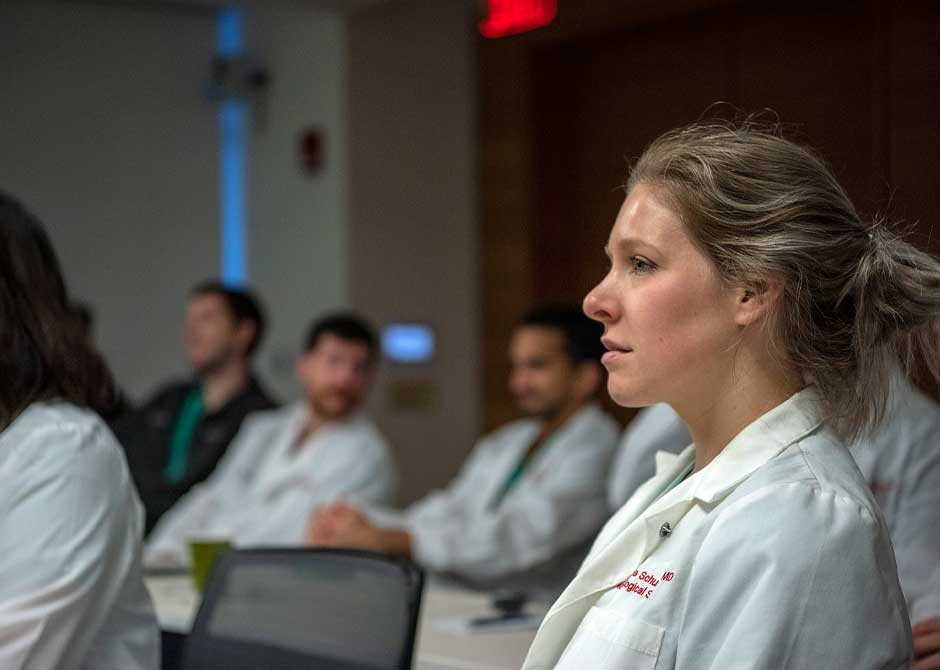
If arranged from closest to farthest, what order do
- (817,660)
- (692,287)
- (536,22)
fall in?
(817,660), (692,287), (536,22)

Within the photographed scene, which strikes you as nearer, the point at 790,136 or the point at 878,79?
the point at 790,136

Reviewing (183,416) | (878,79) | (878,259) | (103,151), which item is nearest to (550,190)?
(183,416)

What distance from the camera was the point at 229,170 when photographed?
5562 mm

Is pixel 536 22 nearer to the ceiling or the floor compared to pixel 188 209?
nearer to the ceiling

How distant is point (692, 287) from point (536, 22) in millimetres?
1490

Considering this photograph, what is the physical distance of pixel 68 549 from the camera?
5.29 feet

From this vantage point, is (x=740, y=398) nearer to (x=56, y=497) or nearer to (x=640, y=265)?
(x=640, y=265)

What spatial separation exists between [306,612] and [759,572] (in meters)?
1.00

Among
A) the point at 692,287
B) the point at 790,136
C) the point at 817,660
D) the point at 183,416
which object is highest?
the point at 790,136

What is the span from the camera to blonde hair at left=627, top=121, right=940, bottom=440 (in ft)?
3.94

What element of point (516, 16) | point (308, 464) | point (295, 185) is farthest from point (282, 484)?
point (295, 185)

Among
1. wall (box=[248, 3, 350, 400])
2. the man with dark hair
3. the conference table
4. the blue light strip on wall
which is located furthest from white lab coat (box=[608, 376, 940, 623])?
the blue light strip on wall

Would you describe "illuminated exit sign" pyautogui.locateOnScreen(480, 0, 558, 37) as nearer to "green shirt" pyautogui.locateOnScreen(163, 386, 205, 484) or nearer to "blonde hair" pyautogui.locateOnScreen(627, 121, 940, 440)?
"blonde hair" pyautogui.locateOnScreen(627, 121, 940, 440)

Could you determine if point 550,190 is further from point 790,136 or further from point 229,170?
point 790,136
